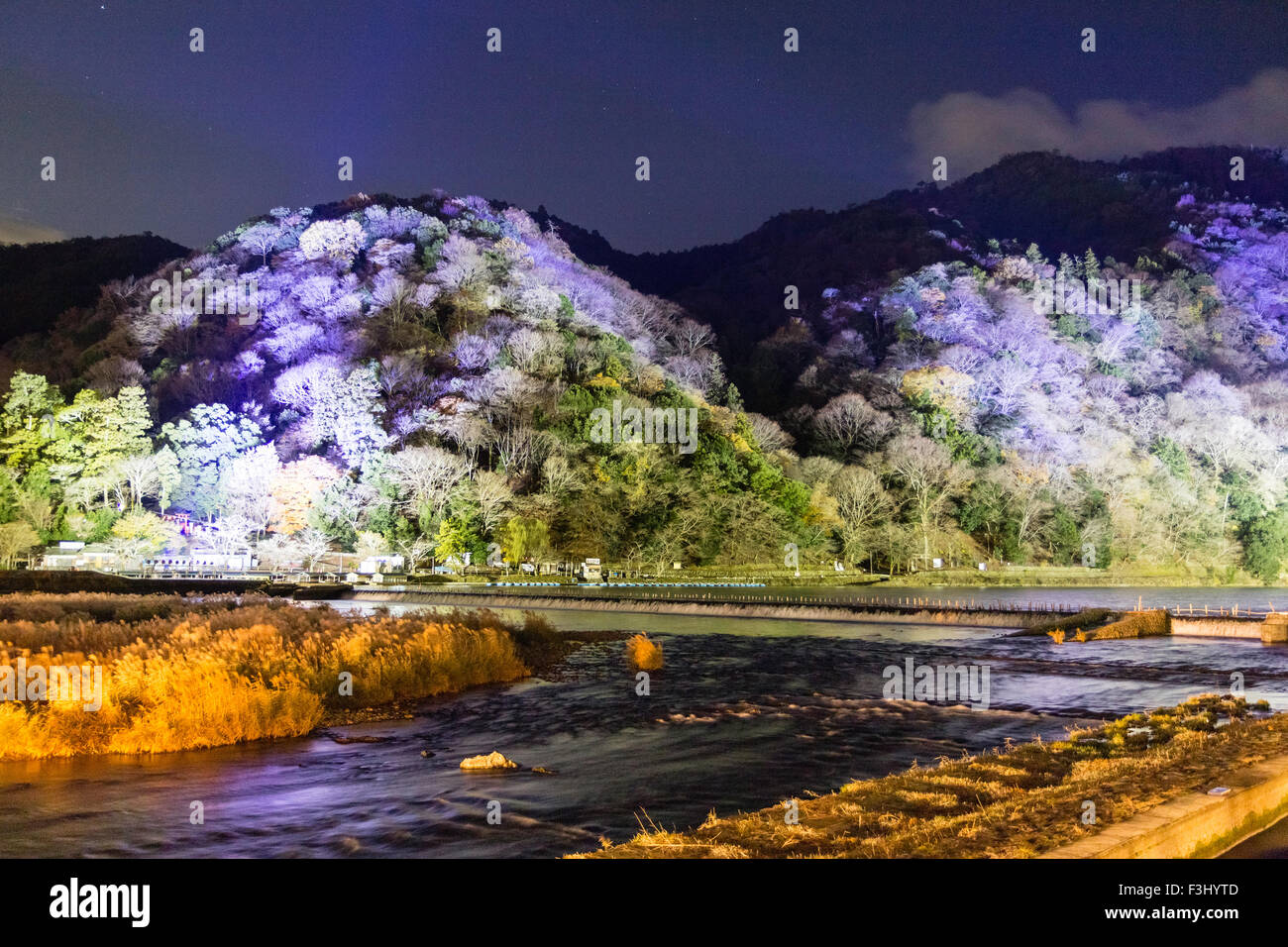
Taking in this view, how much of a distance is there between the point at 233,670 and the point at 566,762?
6.24m

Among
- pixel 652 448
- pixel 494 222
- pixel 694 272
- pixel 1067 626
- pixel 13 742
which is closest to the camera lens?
pixel 13 742

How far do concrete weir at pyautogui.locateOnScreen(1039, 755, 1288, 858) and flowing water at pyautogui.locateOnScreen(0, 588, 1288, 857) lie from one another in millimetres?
4429

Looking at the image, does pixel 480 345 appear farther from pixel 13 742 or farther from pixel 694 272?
pixel 694 272

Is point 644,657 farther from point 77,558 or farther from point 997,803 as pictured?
point 77,558

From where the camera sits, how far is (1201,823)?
261 inches

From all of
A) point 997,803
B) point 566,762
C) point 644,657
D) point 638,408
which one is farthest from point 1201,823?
point 638,408

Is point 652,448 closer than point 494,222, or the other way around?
point 652,448

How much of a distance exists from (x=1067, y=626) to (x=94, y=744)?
2702cm

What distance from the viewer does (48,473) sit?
62.6 metres

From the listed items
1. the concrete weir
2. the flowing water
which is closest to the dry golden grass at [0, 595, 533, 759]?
the flowing water

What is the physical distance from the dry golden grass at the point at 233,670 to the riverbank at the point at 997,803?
8.12 meters

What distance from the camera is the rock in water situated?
12383 millimetres

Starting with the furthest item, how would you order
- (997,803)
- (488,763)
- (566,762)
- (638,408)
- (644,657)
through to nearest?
(638,408) → (644,657) → (566,762) → (488,763) → (997,803)
